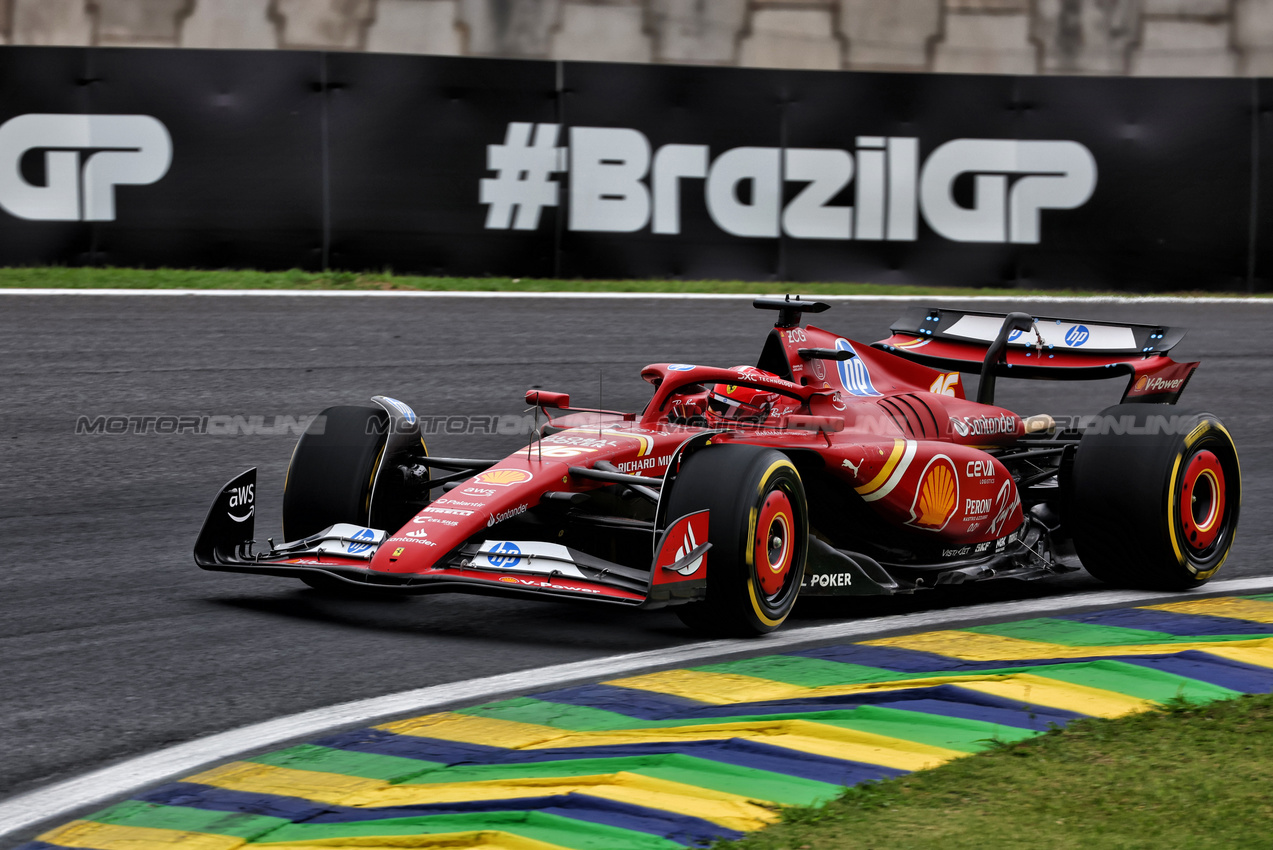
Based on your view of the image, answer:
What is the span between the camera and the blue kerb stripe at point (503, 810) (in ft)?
12.1

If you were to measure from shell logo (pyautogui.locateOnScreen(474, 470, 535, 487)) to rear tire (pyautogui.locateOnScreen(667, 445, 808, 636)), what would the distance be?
0.58 m

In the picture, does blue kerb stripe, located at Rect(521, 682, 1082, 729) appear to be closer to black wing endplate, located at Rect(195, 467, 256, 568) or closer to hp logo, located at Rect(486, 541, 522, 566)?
hp logo, located at Rect(486, 541, 522, 566)

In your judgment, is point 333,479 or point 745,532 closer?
point 745,532

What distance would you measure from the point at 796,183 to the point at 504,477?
876cm

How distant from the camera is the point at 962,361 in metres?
7.57

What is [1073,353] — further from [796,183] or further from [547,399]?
[796,183]

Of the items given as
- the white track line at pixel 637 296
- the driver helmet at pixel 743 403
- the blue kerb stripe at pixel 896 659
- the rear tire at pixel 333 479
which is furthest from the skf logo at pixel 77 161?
the blue kerb stripe at pixel 896 659

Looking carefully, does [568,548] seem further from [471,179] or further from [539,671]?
[471,179]

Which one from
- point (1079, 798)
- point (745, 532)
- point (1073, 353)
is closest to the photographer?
point (1079, 798)

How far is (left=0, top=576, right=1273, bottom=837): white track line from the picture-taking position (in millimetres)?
3975

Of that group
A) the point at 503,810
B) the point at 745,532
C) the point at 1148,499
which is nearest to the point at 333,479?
the point at 745,532

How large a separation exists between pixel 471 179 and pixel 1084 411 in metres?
5.57

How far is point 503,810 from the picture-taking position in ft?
12.3

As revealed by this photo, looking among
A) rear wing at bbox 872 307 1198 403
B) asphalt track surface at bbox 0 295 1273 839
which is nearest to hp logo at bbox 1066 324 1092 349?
rear wing at bbox 872 307 1198 403
